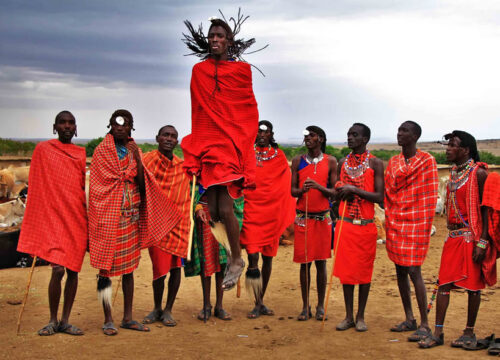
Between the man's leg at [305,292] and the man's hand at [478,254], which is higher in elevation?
the man's hand at [478,254]

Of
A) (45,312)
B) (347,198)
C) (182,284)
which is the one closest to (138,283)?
(182,284)

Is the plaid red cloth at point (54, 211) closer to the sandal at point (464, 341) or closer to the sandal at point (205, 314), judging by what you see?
the sandal at point (205, 314)

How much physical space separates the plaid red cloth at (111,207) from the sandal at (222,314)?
1.25 metres

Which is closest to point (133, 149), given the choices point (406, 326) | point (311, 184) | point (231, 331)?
point (311, 184)

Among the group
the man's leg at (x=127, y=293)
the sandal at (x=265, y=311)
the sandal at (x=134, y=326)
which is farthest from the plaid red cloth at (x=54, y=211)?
the sandal at (x=265, y=311)

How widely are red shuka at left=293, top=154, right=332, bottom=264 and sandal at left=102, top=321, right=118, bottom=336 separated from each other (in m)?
2.32

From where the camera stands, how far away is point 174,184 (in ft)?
23.1

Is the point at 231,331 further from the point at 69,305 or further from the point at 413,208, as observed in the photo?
the point at 413,208

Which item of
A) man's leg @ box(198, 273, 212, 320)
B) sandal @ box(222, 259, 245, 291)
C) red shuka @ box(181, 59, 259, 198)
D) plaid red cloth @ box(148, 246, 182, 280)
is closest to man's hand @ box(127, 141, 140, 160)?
red shuka @ box(181, 59, 259, 198)

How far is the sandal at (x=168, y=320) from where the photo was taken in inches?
264

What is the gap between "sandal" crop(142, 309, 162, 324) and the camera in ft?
22.2

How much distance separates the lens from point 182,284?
923cm

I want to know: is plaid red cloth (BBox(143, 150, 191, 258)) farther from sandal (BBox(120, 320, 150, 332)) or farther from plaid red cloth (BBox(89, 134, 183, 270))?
sandal (BBox(120, 320, 150, 332))

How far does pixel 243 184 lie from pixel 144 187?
1.15 meters
